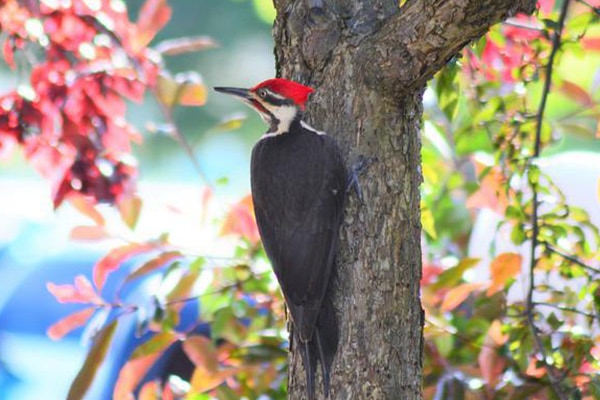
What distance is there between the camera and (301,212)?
6.08 ft

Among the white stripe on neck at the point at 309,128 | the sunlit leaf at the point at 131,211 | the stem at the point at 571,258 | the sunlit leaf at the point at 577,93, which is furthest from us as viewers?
the sunlit leaf at the point at 577,93

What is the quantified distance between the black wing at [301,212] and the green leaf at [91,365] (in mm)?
518

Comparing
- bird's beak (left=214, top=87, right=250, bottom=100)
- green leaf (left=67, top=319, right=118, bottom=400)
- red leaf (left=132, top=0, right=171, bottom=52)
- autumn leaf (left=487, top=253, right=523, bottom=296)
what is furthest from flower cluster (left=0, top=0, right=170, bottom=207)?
autumn leaf (left=487, top=253, right=523, bottom=296)

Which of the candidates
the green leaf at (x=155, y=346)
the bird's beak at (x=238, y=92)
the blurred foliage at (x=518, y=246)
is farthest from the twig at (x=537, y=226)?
the green leaf at (x=155, y=346)

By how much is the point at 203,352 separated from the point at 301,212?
56 centimetres

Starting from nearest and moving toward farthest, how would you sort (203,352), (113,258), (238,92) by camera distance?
(238,92) < (203,352) < (113,258)

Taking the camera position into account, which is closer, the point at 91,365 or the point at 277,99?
the point at 277,99

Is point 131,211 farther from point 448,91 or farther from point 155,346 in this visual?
point 448,91

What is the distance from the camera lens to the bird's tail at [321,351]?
1.77m

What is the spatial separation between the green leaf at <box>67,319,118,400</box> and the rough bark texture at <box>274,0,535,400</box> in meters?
0.53

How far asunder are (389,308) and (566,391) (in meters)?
0.55

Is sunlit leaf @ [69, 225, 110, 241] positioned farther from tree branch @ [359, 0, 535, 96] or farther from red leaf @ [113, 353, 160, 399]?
tree branch @ [359, 0, 535, 96]

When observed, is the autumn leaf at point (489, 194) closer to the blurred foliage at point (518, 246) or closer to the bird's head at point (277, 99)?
the blurred foliage at point (518, 246)

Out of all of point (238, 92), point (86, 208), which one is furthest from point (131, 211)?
point (238, 92)
